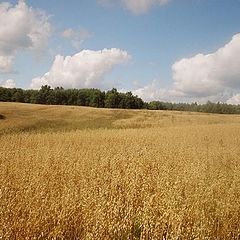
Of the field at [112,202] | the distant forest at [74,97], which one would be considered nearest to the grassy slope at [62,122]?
the field at [112,202]

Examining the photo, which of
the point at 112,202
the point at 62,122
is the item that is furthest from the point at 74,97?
the point at 112,202

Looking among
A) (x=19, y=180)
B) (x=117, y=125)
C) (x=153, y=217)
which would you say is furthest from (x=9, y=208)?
(x=117, y=125)

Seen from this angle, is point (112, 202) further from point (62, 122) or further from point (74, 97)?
point (74, 97)

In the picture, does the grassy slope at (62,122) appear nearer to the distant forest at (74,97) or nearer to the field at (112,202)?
the field at (112,202)

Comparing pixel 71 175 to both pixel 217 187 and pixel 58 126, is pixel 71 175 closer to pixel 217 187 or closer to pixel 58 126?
pixel 217 187

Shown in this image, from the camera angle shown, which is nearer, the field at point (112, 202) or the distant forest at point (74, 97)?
the field at point (112, 202)

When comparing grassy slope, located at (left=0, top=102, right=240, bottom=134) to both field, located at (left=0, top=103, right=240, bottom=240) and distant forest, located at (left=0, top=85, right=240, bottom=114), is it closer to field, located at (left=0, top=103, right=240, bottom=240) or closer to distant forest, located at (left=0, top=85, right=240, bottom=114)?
field, located at (left=0, top=103, right=240, bottom=240)

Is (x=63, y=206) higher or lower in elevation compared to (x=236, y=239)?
higher

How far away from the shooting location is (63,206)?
4.86 meters

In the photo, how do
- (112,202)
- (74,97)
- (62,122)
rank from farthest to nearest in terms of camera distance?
(74,97), (62,122), (112,202)

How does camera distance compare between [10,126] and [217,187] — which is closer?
[217,187]

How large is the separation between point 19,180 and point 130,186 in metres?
2.36

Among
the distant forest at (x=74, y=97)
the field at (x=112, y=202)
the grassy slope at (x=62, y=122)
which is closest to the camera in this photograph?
the field at (x=112, y=202)

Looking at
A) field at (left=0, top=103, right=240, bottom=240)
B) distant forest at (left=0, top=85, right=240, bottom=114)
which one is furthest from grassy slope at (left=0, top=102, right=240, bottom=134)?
distant forest at (left=0, top=85, right=240, bottom=114)
